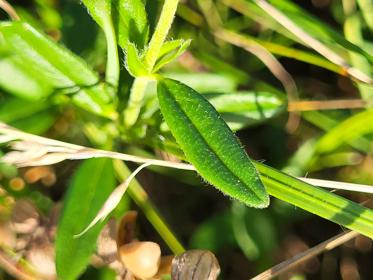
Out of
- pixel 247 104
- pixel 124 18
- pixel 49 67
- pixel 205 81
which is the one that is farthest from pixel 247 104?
pixel 49 67

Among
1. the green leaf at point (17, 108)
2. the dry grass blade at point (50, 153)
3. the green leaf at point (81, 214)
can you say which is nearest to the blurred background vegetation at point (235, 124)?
the green leaf at point (17, 108)

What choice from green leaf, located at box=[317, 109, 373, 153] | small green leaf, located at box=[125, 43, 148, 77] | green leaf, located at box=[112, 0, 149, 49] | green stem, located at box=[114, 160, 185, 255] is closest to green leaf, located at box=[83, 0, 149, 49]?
green leaf, located at box=[112, 0, 149, 49]

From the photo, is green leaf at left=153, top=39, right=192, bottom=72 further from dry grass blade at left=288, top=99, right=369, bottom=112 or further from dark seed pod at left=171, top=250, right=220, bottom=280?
dry grass blade at left=288, top=99, right=369, bottom=112

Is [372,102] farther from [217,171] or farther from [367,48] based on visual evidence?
[217,171]

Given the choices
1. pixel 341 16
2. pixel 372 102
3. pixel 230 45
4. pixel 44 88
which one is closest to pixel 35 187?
pixel 44 88

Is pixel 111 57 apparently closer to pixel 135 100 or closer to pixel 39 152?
pixel 135 100

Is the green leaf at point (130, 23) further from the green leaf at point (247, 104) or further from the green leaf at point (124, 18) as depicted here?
the green leaf at point (247, 104)
